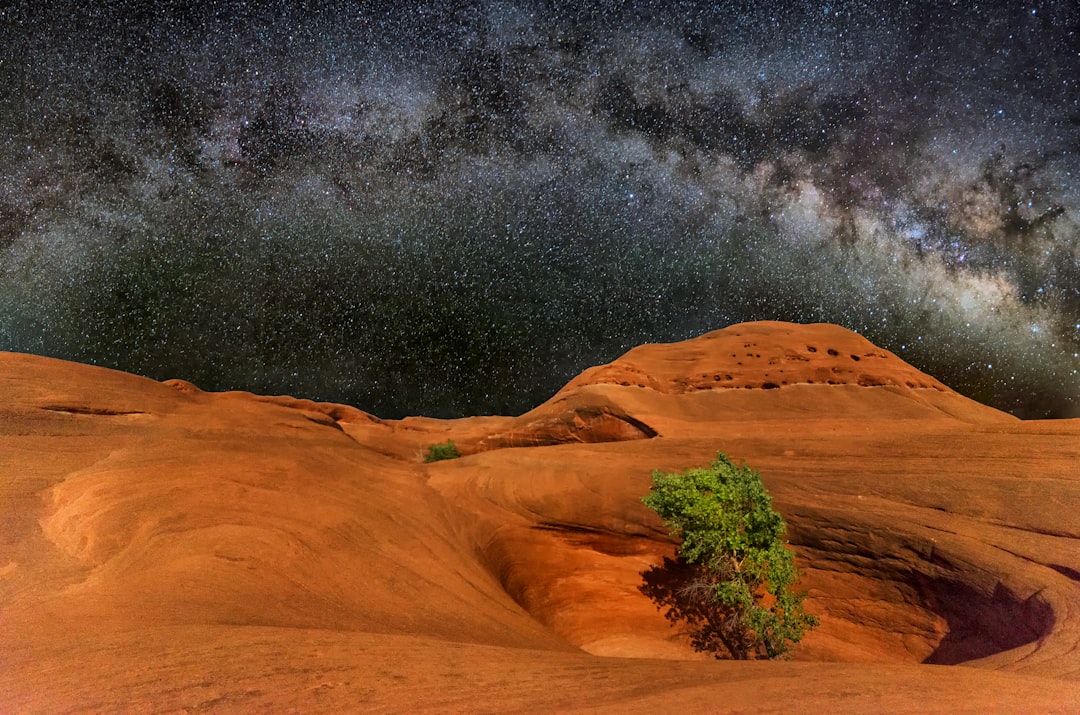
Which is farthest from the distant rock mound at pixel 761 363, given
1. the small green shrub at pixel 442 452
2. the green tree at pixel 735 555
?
the green tree at pixel 735 555

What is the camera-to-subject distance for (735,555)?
1277 cm

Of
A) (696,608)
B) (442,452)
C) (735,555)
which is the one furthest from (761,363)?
(442,452)

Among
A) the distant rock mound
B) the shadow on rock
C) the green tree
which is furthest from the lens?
the distant rock mound

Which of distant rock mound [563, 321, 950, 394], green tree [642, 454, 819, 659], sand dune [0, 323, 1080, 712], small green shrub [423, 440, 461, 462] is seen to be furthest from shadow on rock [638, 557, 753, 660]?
small green shrub [423, 440, 461, 462]

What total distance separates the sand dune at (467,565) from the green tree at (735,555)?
5.09ft

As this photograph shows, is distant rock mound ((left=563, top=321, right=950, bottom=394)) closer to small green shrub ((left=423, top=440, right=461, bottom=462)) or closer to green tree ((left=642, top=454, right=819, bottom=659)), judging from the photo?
small green shrub ((left=423, top=440, right=461, bottom=462))

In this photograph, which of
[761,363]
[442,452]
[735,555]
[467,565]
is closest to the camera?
[735,555]

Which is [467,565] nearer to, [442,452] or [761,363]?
[442,452]

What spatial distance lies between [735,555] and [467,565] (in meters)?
7.39

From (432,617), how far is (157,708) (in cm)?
567

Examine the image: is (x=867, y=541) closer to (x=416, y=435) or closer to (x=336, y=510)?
(x=336, y=510)

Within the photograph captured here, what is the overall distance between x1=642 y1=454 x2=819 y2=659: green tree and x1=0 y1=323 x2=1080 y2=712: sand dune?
5.09 ft

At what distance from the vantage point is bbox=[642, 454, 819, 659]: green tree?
1205 centimetres

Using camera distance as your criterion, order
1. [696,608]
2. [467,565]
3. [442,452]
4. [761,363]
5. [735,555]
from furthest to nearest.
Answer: [442,452] < [761,363] < [696,608] < [467,565] < [735,555]
